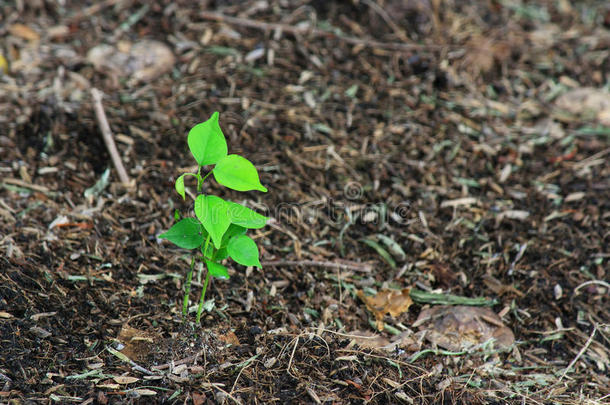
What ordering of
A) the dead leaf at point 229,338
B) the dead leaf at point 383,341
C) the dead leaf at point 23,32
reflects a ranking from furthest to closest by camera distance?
the dead leaf at point 23,32 < the dead leaf at point 383,341 < the dead leaf at point 229,338

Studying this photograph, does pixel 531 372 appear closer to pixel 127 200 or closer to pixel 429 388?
pixel 429 388

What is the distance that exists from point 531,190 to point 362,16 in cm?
179

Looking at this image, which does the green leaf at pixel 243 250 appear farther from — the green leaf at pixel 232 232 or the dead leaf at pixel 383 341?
the dead leaf at pixel 383 341

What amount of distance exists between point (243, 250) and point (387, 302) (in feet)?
3.02

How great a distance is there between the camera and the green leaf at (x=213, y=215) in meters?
1.78

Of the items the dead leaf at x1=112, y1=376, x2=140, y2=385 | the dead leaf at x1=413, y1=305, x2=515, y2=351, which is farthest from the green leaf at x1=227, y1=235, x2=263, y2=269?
the dead leaf at x1=413, y1=305, x2=515, y2=351

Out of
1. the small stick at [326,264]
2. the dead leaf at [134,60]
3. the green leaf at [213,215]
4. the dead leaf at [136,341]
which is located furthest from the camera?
the dead leaf at [134,60]

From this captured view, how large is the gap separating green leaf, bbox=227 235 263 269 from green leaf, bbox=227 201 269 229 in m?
0.07

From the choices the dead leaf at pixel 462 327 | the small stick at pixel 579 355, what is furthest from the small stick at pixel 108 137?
the small stick at pixel 579 355

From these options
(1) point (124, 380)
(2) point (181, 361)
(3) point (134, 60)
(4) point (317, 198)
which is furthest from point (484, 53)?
(1) point (124, 380)

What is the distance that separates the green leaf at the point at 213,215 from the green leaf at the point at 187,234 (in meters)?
0.25

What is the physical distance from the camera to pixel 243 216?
1.92 meters

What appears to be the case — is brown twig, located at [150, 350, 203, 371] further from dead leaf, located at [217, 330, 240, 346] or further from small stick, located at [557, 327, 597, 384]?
small stick, located at [557, 327, 597, 384]

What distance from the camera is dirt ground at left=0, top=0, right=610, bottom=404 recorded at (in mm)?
A: 2199
